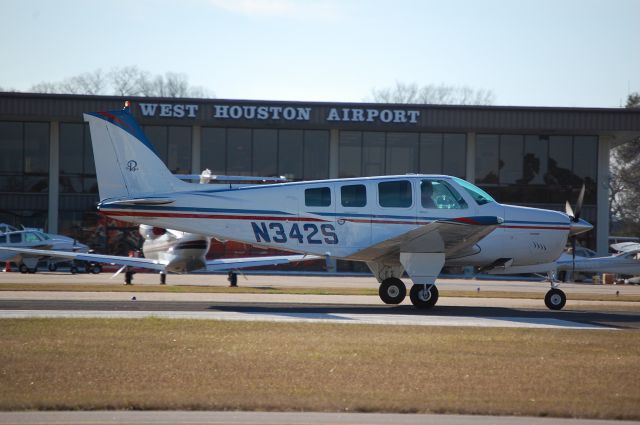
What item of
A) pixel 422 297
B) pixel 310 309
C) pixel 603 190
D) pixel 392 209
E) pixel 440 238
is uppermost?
pixel 603 190

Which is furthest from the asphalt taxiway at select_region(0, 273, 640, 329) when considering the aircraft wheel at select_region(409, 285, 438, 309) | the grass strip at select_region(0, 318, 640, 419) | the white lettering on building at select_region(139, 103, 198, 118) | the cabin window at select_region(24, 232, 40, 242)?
the white lettering on building at select_region(139, 103, 198, 118)

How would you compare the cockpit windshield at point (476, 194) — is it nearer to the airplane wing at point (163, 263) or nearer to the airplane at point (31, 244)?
the airplane wing at point (163, 263)

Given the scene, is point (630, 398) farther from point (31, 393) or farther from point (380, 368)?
point (31, 393)

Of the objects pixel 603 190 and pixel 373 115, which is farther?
pixel 603 190

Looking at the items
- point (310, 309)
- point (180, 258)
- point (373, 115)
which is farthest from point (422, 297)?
point (373, 115)

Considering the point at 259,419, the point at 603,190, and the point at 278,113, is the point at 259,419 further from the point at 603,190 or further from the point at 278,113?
the point at 603,190

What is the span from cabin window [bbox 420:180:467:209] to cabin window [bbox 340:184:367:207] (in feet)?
4.39

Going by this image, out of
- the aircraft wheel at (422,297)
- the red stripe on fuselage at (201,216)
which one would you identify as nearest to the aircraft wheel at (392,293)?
the aircraft wheel at (422,297)

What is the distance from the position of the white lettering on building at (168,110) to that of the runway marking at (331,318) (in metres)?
30.2

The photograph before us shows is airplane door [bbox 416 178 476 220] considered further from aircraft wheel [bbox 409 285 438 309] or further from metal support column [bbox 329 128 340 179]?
metal support column [bbox 329 128 340 179]

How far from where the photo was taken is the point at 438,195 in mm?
18969

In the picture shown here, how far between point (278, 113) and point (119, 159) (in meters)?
28.6

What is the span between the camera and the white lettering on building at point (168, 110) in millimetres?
46000

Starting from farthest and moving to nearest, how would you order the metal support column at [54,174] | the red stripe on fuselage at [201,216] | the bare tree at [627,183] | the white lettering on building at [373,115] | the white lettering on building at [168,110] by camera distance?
the bare tree at [627,183] < the metal support column at [54,174] < the white lettering on building at [373,115] < the white lettering on building at [168,110] < the red stripe on fuselage at [201,216]
